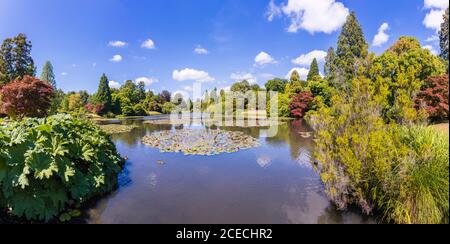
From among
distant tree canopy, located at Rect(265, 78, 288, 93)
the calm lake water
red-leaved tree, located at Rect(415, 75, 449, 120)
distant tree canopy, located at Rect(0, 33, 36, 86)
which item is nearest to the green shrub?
the calm lake water

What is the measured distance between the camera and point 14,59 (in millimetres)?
22844

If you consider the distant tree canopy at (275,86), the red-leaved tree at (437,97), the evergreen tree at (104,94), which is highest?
the distant tree canopy at (275,86)

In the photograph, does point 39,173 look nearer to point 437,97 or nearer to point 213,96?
point 437,97

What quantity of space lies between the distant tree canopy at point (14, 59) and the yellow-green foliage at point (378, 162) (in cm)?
2883

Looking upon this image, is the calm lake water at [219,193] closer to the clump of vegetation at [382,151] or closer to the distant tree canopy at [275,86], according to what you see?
the clump of vegetation at [382,151]

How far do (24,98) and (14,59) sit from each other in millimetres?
13243

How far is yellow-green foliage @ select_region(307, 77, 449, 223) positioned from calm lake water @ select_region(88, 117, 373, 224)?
0.54 m

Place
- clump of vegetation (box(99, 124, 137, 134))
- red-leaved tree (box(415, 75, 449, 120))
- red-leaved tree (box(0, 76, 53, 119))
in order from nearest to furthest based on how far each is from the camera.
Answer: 1. red-leaved tree (box(415, 75, 449, 120))
2. red-leaved tree (box(0, 76, 53, 119))
3. clump of vegetation (box(99, 124, 137, 134))

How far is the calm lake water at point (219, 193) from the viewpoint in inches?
166

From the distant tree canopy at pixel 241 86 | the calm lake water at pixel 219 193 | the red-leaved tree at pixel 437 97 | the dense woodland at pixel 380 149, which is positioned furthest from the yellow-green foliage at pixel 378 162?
the distant tree canopy at pixel 241 86

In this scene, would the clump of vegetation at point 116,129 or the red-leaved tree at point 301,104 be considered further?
the red-leaved tree at point 301,104

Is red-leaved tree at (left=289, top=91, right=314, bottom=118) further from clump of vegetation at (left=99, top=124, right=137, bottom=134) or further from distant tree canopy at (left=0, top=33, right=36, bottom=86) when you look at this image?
distant tree canopy at (left=0, top=33, right=36, bottom=86)

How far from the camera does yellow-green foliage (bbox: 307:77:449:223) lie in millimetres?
3321

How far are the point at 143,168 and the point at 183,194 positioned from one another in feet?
9.00
